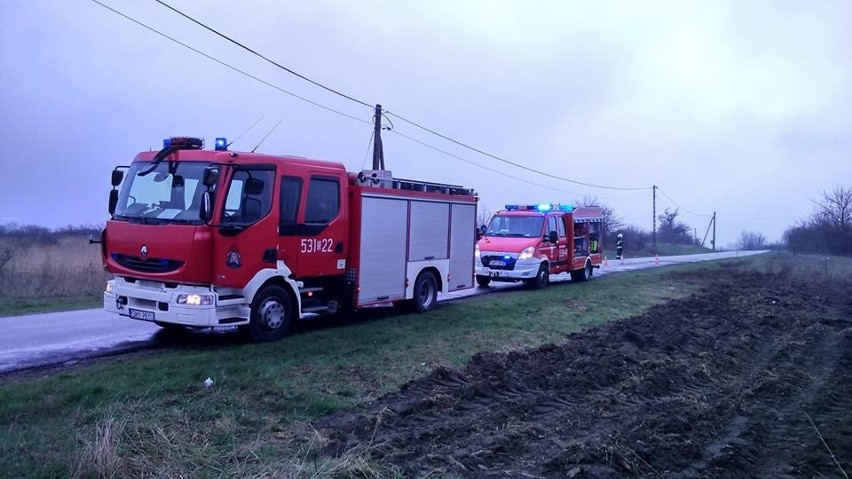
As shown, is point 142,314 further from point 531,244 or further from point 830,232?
point 830,232

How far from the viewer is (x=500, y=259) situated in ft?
70.4

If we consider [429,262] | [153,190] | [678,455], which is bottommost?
[678,455]

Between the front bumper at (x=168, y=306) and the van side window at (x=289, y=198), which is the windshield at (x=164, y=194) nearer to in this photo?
the front bumper at (x=168, y=306)

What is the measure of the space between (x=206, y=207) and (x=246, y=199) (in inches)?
29.5

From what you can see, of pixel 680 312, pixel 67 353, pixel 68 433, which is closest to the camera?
pixel 68 433

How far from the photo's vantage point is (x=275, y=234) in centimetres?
1122

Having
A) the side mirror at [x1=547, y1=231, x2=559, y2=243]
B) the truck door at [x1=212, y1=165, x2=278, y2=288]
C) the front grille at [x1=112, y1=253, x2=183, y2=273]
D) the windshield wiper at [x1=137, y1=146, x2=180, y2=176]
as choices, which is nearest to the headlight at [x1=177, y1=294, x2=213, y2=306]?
the truck door at [x1=212, y1=165, x2=278, y2=288]

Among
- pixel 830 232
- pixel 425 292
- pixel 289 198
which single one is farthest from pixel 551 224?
pixel 830 232

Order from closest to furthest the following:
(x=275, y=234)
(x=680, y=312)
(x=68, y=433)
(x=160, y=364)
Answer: (x=68, y=433), (x=160, y=364), (x=275, y=234), (x=680, y=312)

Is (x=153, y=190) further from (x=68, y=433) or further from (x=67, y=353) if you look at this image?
(x=68, y=433)

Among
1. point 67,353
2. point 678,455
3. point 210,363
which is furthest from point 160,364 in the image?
point 678,455

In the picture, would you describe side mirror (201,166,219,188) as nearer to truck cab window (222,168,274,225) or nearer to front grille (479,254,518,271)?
truck cab window (222,168,274,225)

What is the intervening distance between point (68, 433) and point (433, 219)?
979 centimetres

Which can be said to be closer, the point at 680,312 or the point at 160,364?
the point at 160,364
